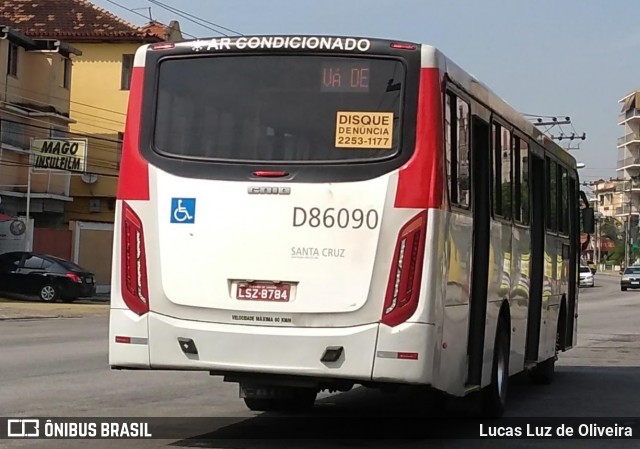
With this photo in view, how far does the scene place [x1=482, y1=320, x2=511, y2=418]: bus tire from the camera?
1089 centimetres

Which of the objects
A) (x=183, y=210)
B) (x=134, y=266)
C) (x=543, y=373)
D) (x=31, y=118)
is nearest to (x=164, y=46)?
(x=183, y=210)

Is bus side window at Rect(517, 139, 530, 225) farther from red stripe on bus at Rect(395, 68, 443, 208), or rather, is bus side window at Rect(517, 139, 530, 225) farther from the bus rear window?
the bus rear window

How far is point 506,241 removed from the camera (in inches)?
436

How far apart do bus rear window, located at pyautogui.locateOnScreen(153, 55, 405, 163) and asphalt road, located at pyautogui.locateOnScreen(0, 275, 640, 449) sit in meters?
2.32

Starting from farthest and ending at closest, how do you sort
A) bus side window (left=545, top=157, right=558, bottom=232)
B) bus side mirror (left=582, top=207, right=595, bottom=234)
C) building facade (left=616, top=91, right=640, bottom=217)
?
1. building facade (left=616, top=91, right=640, bottom=217)
2. bus side mirror (left=582, top=207, right=595, bottom=234)
3. bus side window (left=545, top=157, right=558, bottom=232)

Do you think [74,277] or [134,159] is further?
[74,277]

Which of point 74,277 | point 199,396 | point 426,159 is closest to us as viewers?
point 426,159

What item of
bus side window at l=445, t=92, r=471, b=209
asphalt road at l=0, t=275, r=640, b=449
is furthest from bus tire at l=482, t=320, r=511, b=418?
bus side window at l=445, t=92, r=471, b=209

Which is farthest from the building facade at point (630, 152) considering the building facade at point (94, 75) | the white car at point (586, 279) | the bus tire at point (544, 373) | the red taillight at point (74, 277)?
the bus tire at point (544, 373)

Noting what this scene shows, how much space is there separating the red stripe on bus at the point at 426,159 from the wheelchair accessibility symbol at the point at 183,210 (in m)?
1.56

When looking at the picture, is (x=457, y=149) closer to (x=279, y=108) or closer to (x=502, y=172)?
(x=279, y=108)

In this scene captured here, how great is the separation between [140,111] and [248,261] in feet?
5.13

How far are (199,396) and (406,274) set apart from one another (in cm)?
476

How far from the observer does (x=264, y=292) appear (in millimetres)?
8242
